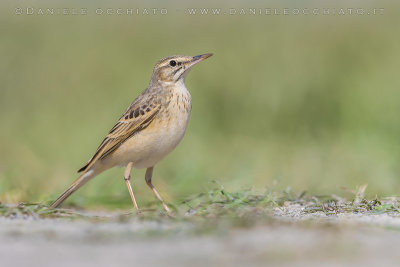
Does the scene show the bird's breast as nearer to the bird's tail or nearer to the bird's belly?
the bird's belly

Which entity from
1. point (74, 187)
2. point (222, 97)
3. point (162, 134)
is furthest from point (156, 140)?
point (222, 97)

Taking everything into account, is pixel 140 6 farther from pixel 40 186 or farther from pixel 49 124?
pixel 40 186

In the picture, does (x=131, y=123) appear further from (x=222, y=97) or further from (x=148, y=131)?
(x=222, y=97)

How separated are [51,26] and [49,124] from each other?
369 cm

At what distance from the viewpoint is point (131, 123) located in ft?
24.4

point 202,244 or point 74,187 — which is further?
point 74,187

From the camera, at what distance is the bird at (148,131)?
720cm

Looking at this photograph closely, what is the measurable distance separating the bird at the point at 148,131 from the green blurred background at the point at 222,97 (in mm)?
743

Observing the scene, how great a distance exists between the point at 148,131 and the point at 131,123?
0.91 ft

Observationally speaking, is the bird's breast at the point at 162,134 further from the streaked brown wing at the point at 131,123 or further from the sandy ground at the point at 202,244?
the sandy ground at the point at 202,244

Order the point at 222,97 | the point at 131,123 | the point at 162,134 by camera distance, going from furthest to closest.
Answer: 1. the point at 222,97
2. the point at 131,123
3. the point at 162,134

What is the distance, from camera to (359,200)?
629 centimetres

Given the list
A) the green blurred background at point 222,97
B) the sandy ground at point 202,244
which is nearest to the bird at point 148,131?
the green blurred background at point 222,97

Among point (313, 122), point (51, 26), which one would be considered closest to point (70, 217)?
point (313, 122)
